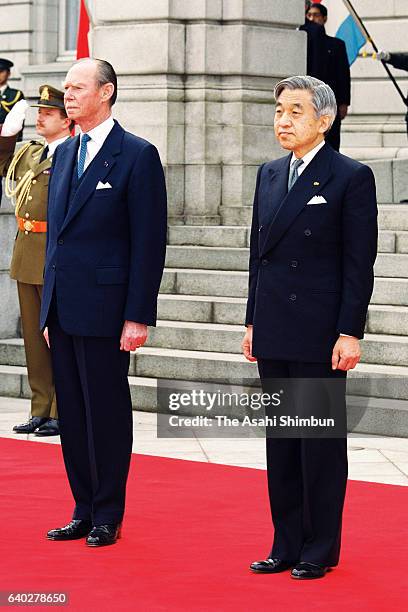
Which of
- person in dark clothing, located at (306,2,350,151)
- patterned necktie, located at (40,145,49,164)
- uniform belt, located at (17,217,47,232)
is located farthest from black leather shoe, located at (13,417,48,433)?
person in dark clothing, located at (306,2,350,151)

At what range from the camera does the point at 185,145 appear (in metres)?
13.3

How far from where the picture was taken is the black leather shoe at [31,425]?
982 cm

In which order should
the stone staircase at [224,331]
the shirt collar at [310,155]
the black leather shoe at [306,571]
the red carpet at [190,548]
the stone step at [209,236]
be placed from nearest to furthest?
1. the red carpet at [190,548]
2. the black leather shoe at [306,571]
3. the shirt collar at [310,155]
4. the stone staircase at [224,331]
5. the stone step at [209,236]

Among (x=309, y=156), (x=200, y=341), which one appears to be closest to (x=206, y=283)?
(x=200, y=341)

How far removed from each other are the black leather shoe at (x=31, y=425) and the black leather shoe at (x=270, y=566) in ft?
12.1

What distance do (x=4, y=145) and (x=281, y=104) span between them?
4312 mm

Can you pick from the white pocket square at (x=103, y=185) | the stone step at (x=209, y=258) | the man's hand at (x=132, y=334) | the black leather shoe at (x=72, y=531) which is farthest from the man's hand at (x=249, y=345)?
the stone step at (x=209, y=258)

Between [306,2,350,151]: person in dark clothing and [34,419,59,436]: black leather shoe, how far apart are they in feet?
18.1

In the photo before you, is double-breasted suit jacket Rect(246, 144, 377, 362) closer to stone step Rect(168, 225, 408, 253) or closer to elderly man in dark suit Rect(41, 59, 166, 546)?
elderly man in dark suit Rect(41, 59, 166, 546)

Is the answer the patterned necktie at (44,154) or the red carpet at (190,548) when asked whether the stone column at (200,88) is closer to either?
the patterned necktie at (44,154)

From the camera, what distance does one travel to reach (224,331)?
11148 mm

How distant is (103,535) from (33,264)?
3.36 m

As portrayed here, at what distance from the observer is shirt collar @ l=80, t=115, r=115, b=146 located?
6.91m

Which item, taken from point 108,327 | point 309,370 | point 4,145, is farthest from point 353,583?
point 4,145
